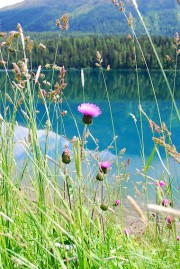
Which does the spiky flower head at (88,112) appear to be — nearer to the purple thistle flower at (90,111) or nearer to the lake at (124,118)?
the purple thistle flower at (90,111)

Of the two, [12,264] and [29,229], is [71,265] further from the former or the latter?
[29,229]

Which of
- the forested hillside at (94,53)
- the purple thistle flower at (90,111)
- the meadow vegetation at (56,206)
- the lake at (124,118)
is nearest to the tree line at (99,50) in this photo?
the forested hillside at (94,53)

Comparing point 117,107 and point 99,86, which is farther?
point 99,86

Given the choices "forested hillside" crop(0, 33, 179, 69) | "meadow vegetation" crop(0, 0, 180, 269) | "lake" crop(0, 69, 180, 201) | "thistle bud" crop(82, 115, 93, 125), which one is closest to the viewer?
"meadow vegetation" crop(0, 0, 180, 269)

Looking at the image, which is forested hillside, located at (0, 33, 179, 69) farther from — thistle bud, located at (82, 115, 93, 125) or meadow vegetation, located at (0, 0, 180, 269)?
thistle bud, located at (82, 115, 93, 125)

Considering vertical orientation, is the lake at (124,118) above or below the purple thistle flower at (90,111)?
below

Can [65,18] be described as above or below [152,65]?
above

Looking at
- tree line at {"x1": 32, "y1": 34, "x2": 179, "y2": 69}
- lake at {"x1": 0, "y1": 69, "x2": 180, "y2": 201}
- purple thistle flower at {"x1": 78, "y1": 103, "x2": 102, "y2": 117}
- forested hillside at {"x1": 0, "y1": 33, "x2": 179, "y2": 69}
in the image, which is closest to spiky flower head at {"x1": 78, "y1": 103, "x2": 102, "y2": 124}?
purple thistle flower at {"x1": 78, "y1": 103, "x2": 102, "y2": 117}

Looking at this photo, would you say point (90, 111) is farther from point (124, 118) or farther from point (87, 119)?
point (124, 118)

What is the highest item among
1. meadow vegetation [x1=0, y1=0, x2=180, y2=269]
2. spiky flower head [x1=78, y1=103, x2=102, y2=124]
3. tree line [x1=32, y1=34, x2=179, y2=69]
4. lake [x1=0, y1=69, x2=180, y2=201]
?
spiky flower head [x1=78, y1=103, x2=102, y2=124]

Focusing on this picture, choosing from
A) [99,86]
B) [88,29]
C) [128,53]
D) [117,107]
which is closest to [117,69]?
[128,53]

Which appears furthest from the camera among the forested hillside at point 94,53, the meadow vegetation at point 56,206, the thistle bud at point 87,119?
the forested hillside at point 94,53

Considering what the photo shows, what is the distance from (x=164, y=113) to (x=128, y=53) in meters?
41.4

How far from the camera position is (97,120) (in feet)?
90.9
